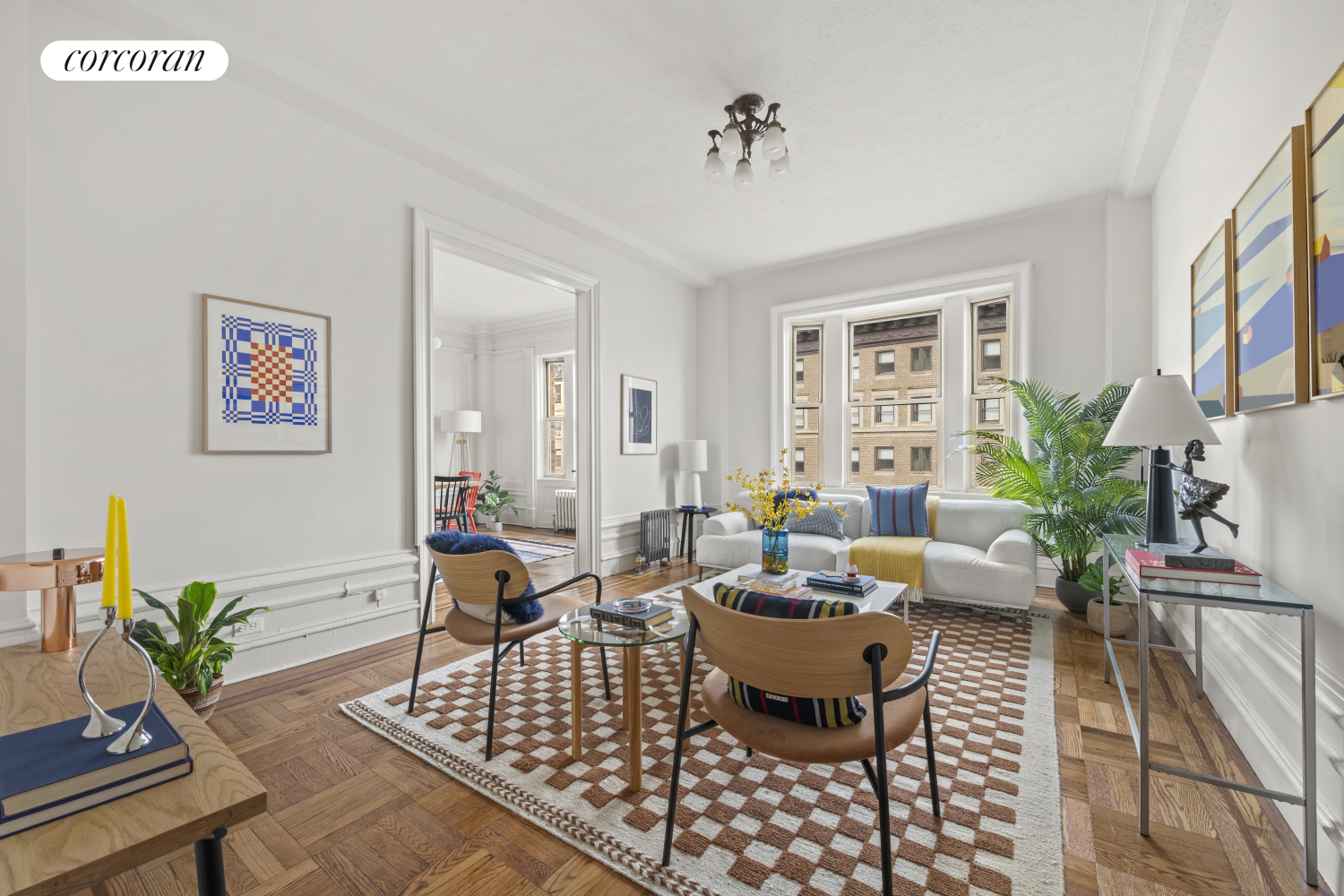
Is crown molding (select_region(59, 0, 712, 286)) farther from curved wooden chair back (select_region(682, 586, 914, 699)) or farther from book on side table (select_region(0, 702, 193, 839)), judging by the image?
curved wooden chair back (select_region(682, 586, 914, 699))

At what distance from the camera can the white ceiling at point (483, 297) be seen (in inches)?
235

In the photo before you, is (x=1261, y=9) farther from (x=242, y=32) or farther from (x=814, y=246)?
(x=242, y=32)

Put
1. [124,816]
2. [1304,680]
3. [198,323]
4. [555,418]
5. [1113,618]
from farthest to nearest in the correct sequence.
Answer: [555,418] → [1113,618] → [198,323] → [1304,680] → [124,816]

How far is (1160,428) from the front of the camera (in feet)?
6.66

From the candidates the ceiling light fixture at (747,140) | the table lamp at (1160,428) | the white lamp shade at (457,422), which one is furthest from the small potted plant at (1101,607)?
the white lamp shade at (457,422)

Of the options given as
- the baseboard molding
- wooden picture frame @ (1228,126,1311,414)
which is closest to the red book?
the baseboard molding

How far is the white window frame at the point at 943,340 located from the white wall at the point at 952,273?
0.23 ft

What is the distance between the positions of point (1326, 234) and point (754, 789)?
2265 mm

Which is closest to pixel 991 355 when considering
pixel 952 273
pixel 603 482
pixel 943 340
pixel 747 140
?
pixel 943 340

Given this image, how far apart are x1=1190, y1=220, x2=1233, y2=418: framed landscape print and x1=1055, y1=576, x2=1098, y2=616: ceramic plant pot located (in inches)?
57.7

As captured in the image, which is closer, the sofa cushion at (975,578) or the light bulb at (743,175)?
the light bulb at (743,175)

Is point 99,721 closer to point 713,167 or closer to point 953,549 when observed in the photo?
point 713,167

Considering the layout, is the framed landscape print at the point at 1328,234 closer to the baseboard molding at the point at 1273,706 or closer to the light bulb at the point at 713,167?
the baseboard molding at the point at 1273,706

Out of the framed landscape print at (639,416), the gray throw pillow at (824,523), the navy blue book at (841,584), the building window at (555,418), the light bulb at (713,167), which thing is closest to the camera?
the navy blue book at (841,584)
